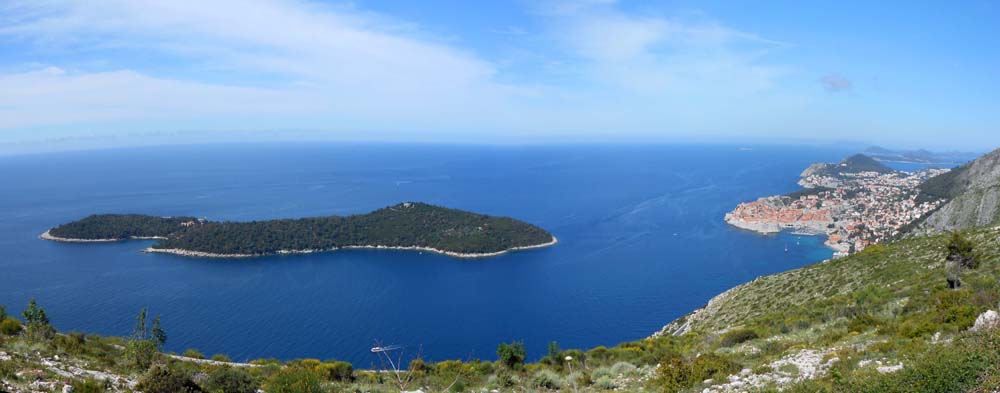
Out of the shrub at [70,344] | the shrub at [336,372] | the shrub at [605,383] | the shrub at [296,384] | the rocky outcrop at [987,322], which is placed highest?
the rocky outcrop at [987,322]

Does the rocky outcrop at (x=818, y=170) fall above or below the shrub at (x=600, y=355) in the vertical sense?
above

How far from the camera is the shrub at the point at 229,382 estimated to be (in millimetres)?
7828

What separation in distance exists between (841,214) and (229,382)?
97344 mm

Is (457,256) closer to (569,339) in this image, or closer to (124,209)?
(569,339)

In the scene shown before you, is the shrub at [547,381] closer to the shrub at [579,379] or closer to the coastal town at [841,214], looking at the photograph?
the shrub at [579,379]

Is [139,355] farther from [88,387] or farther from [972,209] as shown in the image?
[972,209]

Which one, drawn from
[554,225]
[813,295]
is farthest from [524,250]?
[813,295]

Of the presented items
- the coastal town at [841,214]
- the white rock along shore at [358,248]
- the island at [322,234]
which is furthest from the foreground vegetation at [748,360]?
the coastal town at [841,214]

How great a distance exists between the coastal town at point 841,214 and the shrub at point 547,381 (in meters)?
63.4

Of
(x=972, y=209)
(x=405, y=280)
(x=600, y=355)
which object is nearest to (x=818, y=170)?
(x=972, y=209)

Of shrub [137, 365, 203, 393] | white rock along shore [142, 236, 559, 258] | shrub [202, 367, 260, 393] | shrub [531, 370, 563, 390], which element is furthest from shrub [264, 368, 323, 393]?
white rock along shore [142, 236, 559, 258]

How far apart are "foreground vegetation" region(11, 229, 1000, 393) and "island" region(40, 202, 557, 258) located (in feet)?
182

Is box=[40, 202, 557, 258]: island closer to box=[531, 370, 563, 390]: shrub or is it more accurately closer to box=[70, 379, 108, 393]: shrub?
box=[531, 370, 563, 390]: shrub

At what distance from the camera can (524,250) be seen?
227 feet
